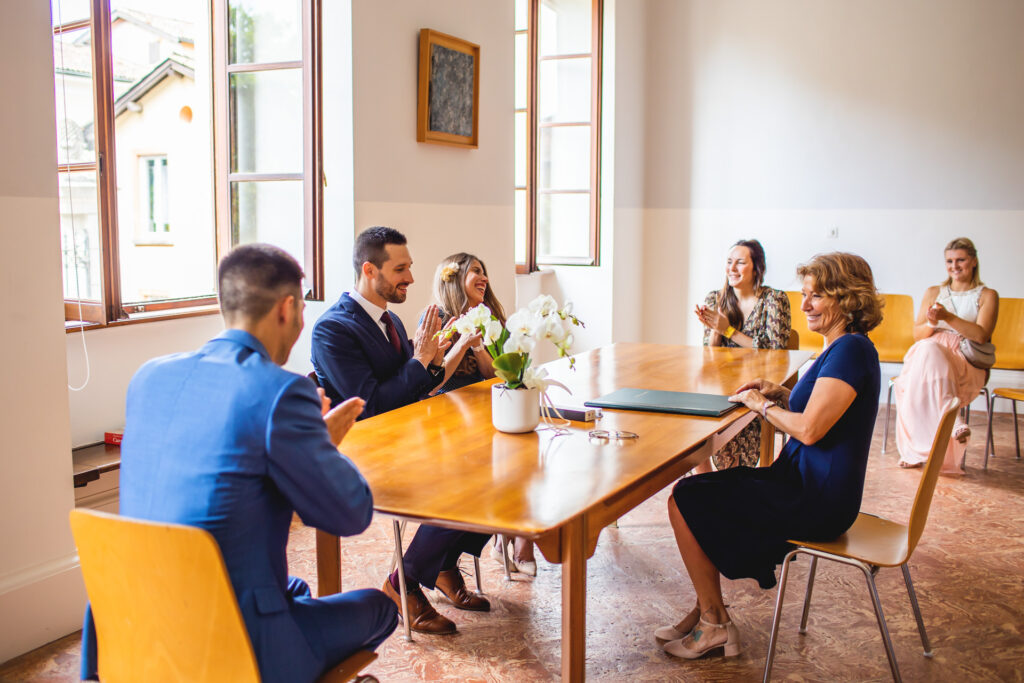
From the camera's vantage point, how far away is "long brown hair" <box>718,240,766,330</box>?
425 cm

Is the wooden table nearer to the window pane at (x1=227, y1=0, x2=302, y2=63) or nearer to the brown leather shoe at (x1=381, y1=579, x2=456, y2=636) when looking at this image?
the brown leather shoe at (x1=381, y1=579, x2=456, y2=636)

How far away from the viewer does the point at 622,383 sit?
3.26 metres

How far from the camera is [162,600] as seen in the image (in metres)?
1.46

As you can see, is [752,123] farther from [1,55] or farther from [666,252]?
[1,55]

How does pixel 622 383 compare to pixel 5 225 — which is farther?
pixel 622 383

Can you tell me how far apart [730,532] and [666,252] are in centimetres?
488

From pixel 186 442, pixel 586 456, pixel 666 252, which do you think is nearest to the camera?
pixel 186 442

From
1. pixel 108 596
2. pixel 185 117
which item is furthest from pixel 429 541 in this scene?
pixel 185 117

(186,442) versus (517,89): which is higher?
(517,89)

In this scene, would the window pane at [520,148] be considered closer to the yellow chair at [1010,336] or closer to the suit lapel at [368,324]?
the yellow chair at [1010,336]

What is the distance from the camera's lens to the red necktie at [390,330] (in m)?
3.13

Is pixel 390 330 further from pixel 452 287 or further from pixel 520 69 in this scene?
pixel 520 69

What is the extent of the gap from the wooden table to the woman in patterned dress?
43.1 inches

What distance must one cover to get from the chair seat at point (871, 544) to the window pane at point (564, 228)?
172 inches
